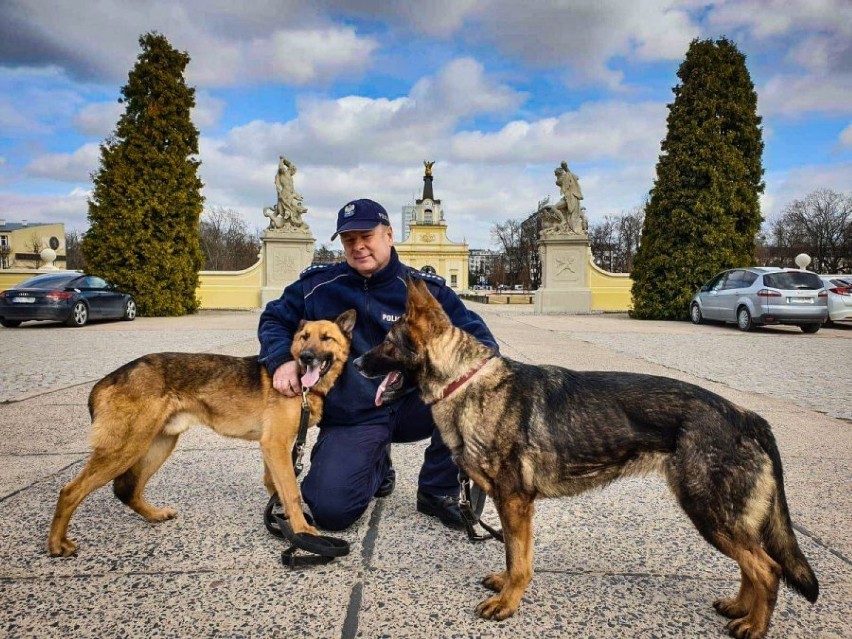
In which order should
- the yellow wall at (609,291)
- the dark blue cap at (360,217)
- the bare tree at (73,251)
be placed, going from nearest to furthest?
the dark blue cap at (360,217), the yellow wall at (609,291), the bare tree at (73,251)

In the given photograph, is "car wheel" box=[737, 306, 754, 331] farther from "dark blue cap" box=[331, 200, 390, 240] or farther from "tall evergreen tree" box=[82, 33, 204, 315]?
"tall evergreen tree" box=[82, 33, 204, 315]

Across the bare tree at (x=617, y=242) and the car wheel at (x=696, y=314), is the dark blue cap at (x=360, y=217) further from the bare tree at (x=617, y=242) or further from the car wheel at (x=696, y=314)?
the bare tree at (x=617, y=242)

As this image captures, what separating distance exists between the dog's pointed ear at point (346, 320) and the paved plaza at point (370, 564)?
4.19 feet

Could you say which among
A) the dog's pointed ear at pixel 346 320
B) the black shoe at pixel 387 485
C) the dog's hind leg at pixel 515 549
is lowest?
the black shoe at pixel 387 485

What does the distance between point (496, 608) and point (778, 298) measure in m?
15.9

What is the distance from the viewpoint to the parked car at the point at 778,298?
14.4 metres

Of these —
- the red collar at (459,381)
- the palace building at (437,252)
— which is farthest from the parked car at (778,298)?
the palace building at (437,252)

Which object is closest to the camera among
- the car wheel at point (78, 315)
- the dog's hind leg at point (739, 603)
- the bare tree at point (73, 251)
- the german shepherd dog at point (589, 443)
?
the german shepherd dog at point (589, 443)

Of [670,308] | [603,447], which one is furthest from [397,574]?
[670,308]

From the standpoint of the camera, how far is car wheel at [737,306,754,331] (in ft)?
51.3

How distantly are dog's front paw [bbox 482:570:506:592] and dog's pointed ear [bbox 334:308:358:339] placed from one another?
1.79 meters

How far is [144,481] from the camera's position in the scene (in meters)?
3.21

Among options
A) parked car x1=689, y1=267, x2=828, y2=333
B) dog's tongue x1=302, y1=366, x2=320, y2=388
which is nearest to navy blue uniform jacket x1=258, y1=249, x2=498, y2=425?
dog's tongue x1=302, y1=366, x2=320, y2=388

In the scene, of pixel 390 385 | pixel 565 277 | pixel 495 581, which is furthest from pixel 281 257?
pixel 495 581
